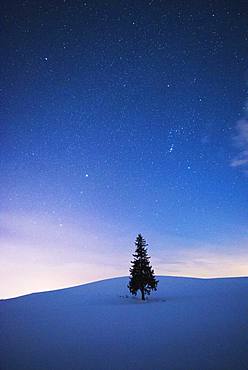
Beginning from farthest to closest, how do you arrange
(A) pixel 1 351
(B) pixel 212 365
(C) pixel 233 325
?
1. (C) pixel 233 325
2. (A) pixel 1 351
3. (B) pixel 212 365

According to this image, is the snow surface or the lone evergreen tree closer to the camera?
the snow surface

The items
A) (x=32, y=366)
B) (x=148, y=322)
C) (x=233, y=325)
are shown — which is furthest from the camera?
(x=148, y=322)

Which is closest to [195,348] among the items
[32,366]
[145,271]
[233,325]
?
[233,325]

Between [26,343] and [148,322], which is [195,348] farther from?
[26,343]

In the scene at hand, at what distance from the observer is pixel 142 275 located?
3125cm

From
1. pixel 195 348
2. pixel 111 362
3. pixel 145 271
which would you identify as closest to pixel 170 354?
pixel 195 348

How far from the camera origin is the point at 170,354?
8609mm

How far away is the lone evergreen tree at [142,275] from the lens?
31016mm

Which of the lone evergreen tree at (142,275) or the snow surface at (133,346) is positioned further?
the lone evergreen tree at (142,275)

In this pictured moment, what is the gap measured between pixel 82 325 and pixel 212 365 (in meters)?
9.47

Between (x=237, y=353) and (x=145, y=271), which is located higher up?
(x=145, y=271)

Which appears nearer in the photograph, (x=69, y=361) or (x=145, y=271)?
(x=69, y=361)

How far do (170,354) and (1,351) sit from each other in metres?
6.94

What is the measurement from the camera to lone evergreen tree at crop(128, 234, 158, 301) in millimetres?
31016
